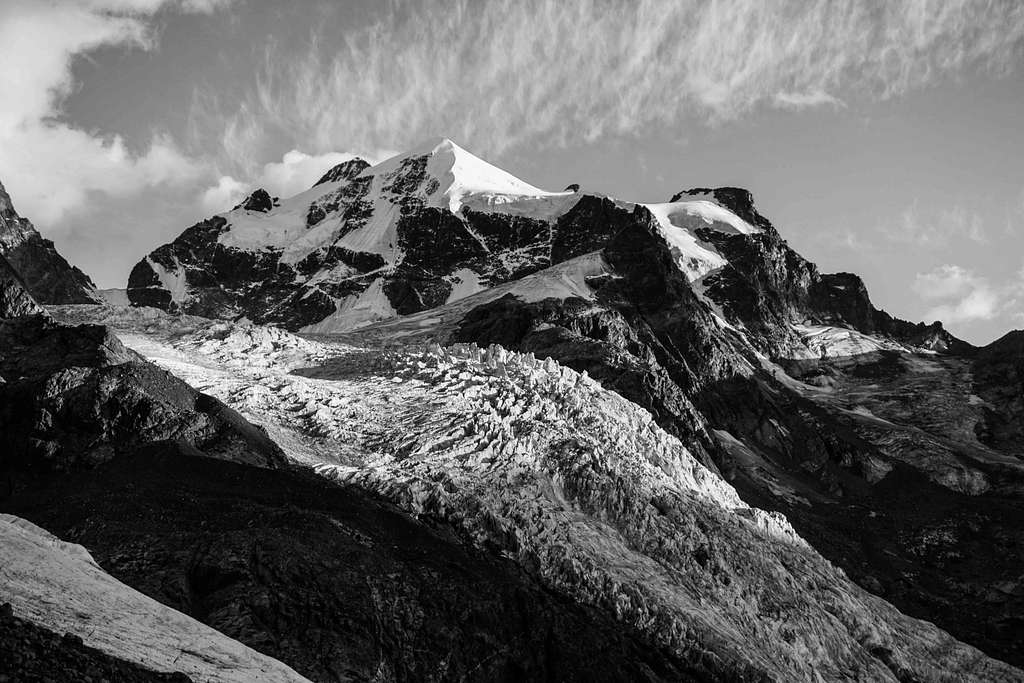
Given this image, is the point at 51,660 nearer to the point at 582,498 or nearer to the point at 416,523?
the point at 416,523

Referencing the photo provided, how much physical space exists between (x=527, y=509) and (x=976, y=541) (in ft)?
290

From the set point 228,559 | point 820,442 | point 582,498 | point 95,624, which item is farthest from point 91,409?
point 820,442

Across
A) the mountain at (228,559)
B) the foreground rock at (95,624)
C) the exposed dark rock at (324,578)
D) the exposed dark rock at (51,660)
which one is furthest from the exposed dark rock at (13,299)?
the exposed dark rock at (51,660)

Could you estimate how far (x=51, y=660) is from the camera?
26359 millimetres

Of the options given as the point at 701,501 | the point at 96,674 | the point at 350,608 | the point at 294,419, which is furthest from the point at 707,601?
the point at 96,674

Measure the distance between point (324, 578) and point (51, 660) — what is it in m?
22.1

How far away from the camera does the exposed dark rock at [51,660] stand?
25453 millimetres

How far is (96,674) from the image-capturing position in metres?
27.0

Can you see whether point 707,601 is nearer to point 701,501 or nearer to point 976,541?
point 701,501

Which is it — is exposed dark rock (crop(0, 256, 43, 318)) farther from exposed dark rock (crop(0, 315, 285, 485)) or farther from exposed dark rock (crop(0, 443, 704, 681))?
exposed dark rock (crop(0, 443, 704, 681))

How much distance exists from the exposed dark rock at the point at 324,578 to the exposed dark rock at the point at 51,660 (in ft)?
49.0

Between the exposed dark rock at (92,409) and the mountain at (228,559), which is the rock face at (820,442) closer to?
the mountain at (228,559)

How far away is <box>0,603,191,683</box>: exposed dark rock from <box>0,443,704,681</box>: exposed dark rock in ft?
49.0

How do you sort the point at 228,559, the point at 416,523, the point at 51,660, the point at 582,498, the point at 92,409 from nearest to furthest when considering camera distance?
the point at 51,660 < the point at 228,559 < the point at 416,523 < the point at 92,409 < the point at 582,498
